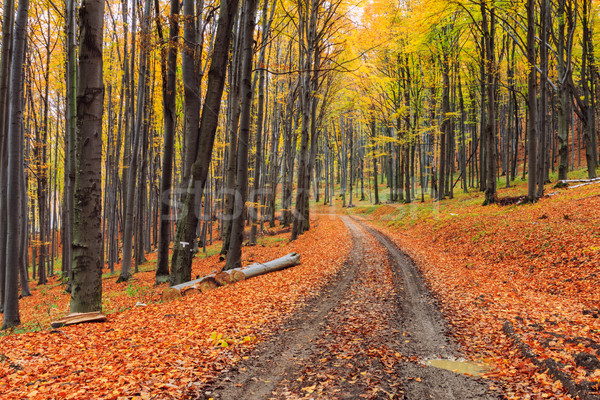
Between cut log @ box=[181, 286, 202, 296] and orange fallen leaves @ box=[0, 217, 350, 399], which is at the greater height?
orange fallen leaves @ box=[0, 217, 350, 399]

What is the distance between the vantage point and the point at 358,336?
16.7 ft

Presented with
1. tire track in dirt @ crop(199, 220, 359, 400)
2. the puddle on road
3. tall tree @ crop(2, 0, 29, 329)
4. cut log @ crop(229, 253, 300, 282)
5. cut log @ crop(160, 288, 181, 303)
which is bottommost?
cut log @ crop(160, 288, 181, 303)

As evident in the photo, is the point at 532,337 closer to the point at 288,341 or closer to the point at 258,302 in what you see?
the point at 288,341

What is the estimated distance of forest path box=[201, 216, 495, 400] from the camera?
11.9ft

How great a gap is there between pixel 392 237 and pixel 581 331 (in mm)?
12058

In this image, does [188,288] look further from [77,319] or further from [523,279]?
[523,279]

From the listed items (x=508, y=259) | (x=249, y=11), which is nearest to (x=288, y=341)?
(x=508, y=259)

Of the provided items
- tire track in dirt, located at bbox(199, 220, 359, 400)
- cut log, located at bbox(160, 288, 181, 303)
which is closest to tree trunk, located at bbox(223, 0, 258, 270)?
cut log, located at bbox(160, 288, 181, 303)

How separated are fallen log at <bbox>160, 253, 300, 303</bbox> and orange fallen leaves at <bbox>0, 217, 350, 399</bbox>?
576mm

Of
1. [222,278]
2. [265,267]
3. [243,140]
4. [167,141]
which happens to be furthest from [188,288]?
[167,141]

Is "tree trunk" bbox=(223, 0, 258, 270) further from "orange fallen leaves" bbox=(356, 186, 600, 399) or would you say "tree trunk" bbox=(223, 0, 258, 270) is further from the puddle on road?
the puddle on road

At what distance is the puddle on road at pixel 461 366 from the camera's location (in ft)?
13.2

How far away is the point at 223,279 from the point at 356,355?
18.8 feet

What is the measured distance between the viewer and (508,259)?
9.85m
